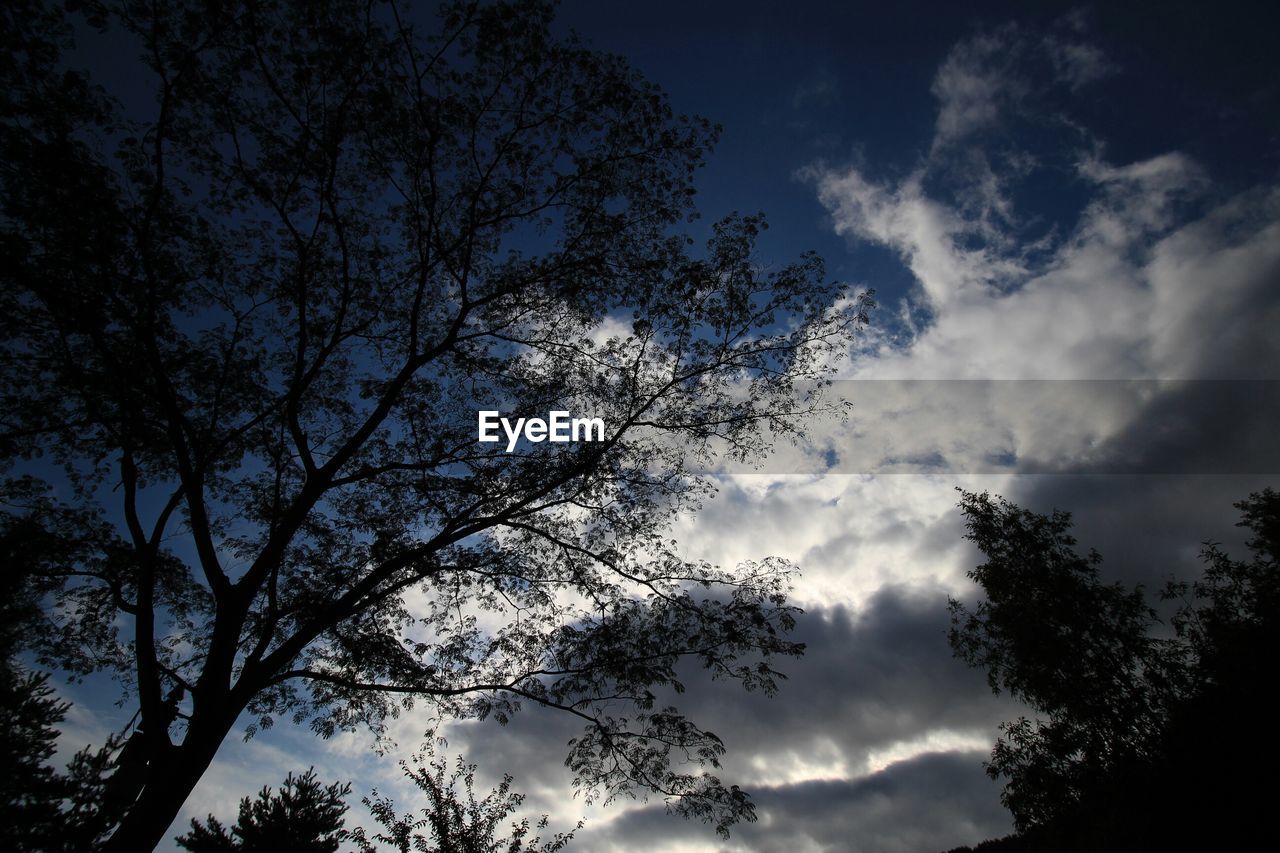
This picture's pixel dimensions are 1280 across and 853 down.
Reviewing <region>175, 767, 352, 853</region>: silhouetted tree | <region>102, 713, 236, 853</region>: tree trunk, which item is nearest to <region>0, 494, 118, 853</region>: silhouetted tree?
<region>102, 713, 236, 853</region>: tree trunk

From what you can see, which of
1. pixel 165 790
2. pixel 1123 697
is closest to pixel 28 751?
pixel 165 790

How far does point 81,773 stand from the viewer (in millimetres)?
11727

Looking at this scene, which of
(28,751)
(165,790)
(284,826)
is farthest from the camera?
(284,826)

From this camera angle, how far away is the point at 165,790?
700 centimetres

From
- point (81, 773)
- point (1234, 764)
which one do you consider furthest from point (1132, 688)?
point (81, 773)

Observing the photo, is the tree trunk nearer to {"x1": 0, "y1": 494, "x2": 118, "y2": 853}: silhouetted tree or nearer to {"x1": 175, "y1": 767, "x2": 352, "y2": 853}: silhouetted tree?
{"x1": 0, "y1": 494, "x2": 118, "y2": 853}: silhouetted tree

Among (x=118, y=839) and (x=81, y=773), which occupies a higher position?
(x=81, y=773)

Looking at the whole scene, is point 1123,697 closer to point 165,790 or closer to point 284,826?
point 165,790

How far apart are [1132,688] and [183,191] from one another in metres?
27.9

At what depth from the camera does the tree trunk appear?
21.7ft

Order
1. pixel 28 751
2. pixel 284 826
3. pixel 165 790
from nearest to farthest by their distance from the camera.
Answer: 1. pixel 165 790
2. pixel 28 751
3. pixel 284 826

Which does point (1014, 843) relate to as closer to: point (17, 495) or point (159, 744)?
point (159, 744)

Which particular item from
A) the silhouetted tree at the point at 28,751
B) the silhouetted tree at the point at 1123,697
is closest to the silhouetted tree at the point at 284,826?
the silhouetted tree at the point at 28,751

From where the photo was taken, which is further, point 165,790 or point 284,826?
point 284,826
